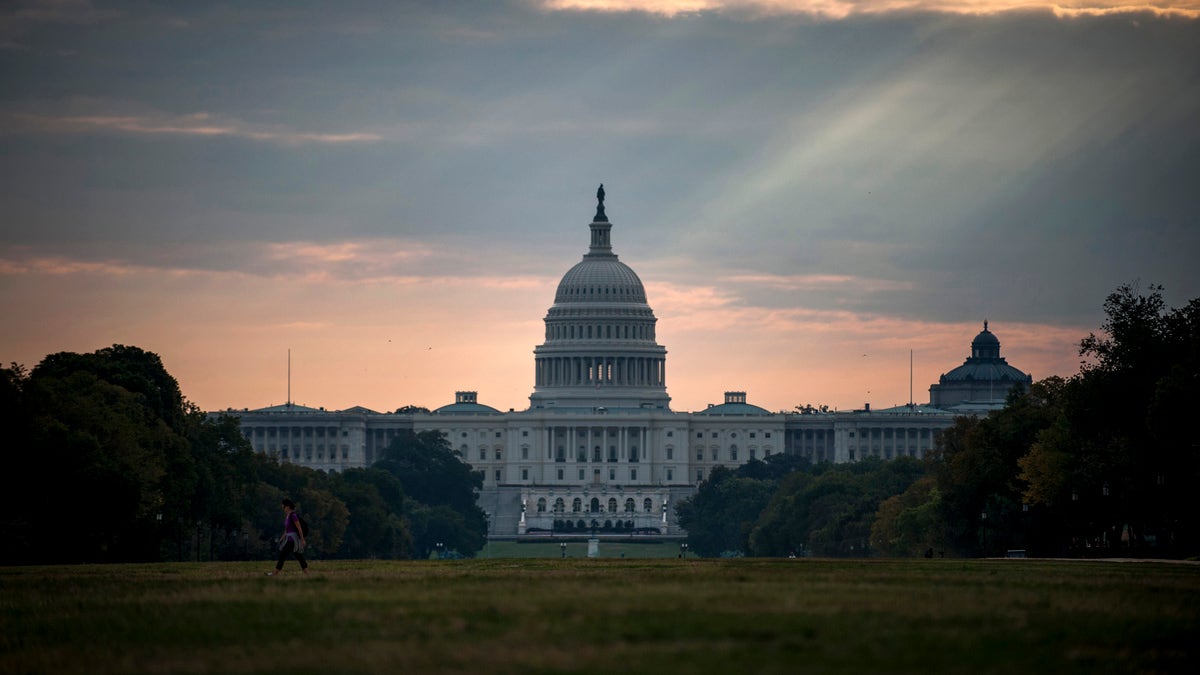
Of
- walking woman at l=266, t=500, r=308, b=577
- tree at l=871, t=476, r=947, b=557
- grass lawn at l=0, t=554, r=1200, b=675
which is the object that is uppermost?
tree at l=871, t=476, r=947, b=557

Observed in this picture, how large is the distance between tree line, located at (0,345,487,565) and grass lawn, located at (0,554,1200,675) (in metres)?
41.2

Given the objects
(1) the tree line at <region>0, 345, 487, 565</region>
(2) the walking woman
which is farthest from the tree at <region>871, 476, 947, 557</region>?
(2) the walking woman

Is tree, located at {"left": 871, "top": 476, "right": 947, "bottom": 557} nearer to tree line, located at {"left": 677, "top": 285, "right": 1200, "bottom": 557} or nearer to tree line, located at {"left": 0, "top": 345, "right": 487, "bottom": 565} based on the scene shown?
tree line, located at {"left": 677, "top": 285, "right": 1200, "bottom": 557}

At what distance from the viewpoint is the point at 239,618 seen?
3428 cm

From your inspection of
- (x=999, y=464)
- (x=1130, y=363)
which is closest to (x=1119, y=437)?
(x=1130, y=363)

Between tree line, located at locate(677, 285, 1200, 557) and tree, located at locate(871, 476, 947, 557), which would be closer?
tree line, located at locate(677, 285, 1200, 557)

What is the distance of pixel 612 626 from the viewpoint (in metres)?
31.4

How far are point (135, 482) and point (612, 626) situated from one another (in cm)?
6149

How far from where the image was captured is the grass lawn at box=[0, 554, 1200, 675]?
92.5 ft

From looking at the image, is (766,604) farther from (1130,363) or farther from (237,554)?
(237,554)

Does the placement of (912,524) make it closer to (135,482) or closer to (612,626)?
(135,482)

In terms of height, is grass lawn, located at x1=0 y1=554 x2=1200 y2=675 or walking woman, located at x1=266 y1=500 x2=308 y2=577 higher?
walking woman, located at x1=266 y1=500 x2=308 y2=577

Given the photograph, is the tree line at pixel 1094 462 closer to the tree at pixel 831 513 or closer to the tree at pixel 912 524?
the tree at pixel 912 524

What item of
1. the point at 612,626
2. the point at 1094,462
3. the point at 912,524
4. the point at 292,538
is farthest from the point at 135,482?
the point at 612,626
